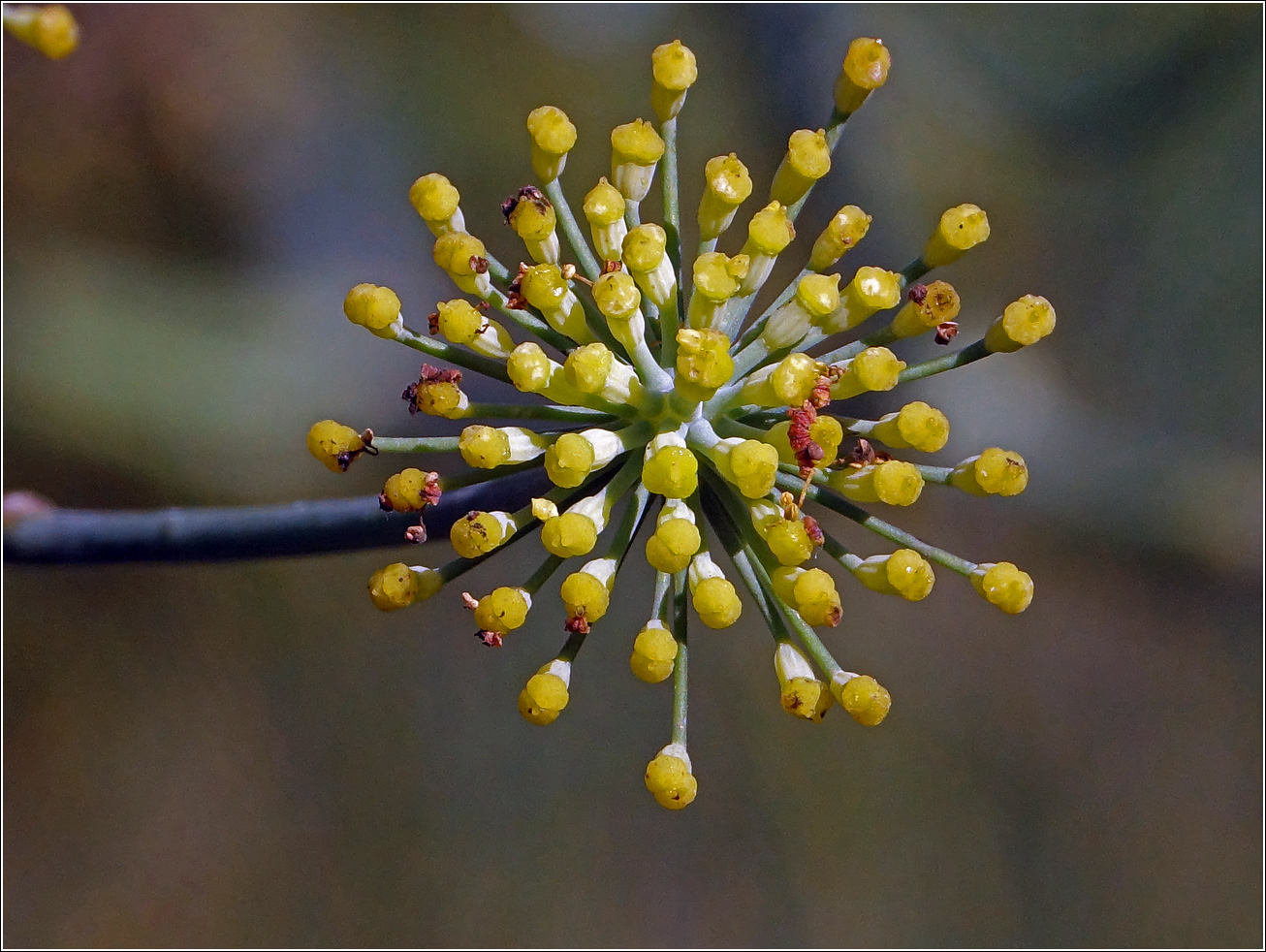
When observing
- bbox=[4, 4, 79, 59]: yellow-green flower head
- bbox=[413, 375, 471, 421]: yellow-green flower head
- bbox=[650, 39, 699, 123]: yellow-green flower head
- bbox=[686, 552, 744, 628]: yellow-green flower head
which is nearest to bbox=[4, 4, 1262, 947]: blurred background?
bbox=[650, 39, 699, 123]: yellow-green flower head

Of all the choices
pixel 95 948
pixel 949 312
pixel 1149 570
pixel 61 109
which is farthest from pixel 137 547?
pixel 1149 570

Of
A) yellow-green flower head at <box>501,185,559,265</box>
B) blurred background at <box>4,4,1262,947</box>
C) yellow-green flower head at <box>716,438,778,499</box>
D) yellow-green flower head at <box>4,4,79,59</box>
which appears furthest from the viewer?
blurred background at <box>4,4,1262,947</box>

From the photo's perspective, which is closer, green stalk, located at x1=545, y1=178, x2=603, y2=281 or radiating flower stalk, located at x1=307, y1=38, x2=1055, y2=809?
radiating flower stalk, located at x1=307, y1=38, x2=1055, y2=809

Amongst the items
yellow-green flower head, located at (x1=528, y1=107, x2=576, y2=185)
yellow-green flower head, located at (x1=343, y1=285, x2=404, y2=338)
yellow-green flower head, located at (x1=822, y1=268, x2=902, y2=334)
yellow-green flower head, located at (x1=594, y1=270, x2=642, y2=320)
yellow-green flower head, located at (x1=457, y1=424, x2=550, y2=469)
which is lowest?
yellow-green flower head, located at (x1=457, y1=424, x2=550, y2=469)

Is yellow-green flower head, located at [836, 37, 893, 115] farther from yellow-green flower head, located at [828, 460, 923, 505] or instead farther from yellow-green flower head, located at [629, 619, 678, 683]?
yellow-green flower head, located at [629, 619, 678, 683]

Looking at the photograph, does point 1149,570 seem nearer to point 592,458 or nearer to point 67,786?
point 592,458

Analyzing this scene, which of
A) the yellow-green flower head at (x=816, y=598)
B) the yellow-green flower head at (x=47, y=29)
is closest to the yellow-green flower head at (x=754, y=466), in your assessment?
the yellow-green flower head at (x=816, y=598)

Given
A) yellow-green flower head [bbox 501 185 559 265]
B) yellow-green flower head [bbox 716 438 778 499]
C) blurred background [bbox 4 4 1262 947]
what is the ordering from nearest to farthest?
yellow-green flower head [bbox 716 438 778 499] < yellow-green flower head [bbox 501 185 559 265] < blurred background [bbox 4 4 1262 947]
